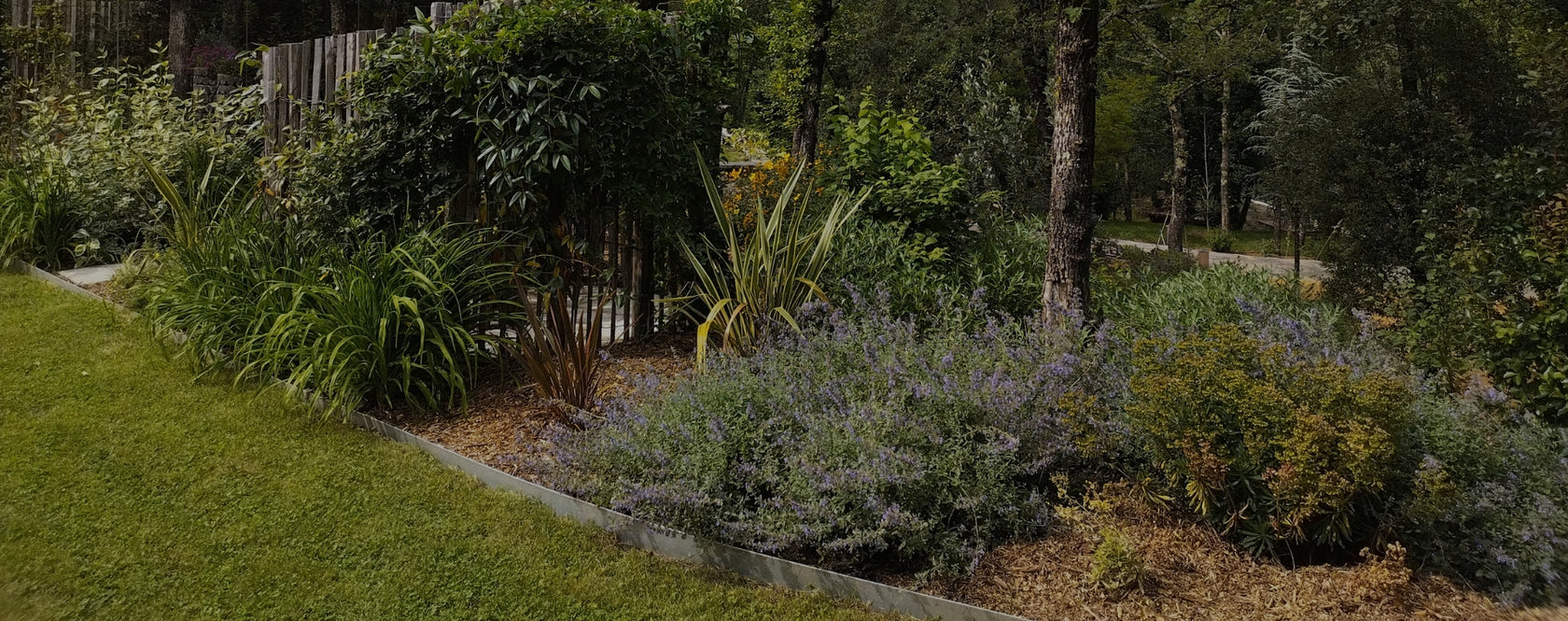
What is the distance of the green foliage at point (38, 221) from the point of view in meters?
6.00

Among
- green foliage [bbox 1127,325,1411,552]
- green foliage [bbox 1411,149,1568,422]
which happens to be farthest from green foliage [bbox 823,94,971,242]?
green foliage [bbox 1411,149,1568,422]

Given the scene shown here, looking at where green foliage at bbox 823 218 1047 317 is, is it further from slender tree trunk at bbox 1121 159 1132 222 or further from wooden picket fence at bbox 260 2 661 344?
slender tree trunk at bbox 1121 159 1132 222

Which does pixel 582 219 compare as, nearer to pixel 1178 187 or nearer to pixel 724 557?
pixel 724 557

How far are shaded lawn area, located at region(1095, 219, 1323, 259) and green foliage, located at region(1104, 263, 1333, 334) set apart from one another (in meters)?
13.1

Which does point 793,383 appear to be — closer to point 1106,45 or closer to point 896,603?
point 896,603

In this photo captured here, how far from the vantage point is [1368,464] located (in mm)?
2406

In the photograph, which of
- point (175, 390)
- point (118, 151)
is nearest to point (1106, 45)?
point (175, 390)

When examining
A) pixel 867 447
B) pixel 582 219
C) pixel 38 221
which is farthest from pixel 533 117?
pixel 38 221

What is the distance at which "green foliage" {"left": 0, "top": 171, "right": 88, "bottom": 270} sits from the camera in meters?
6.00

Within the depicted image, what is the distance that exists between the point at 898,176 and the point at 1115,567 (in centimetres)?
333

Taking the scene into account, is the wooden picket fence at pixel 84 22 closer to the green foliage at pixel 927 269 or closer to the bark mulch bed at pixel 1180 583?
the green foliage at pixel 927 269

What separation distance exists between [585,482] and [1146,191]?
26.7m

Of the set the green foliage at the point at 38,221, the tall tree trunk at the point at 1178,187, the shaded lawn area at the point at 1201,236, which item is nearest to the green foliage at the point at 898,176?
the green foliage at the point at 38,221

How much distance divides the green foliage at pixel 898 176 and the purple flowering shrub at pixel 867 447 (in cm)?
187
